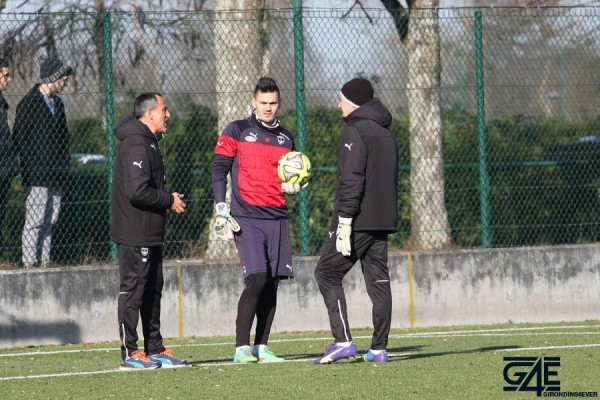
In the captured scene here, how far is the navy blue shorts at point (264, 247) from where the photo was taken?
950 cm

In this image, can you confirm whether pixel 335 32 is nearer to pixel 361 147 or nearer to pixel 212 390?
pixel 361 147

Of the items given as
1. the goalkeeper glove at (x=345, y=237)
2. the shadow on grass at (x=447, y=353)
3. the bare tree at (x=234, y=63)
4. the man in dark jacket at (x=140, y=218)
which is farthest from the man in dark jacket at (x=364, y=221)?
the bare tree at (x=234, y=63)

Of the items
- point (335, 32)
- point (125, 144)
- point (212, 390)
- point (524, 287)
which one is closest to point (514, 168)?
Result: point (524, 287)

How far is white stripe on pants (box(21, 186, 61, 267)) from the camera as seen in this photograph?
12.6m

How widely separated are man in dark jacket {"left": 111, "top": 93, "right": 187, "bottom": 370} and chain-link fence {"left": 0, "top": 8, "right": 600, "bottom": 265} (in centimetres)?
329

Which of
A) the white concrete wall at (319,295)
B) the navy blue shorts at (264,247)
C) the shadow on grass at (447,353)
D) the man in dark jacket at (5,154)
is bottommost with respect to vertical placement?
the shadow on grass at (447,353)

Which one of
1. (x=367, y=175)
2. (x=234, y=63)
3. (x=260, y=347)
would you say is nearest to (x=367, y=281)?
(x=367, y=175)

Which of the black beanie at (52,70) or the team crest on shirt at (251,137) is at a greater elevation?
the black beanie at (52,70)

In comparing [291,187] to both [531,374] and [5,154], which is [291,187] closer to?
[531,374]

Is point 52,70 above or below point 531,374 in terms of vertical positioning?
above

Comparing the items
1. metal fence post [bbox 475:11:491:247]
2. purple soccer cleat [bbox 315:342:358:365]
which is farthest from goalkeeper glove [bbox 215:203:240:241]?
metal fence post [bbox 475:11:491:247]

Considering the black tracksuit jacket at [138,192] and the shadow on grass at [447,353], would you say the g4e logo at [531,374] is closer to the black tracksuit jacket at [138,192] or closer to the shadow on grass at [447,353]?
the shadow on grass at [447,353]

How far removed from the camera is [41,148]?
12602mm

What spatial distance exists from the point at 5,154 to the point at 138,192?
12.2 ft
